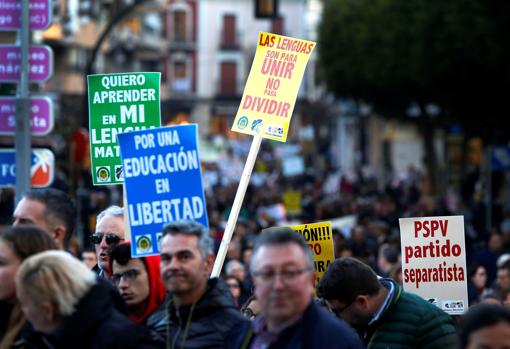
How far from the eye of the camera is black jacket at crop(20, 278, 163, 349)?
5.70 metres

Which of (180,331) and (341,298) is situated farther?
(341,298)

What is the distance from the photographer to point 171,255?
20.0 feet

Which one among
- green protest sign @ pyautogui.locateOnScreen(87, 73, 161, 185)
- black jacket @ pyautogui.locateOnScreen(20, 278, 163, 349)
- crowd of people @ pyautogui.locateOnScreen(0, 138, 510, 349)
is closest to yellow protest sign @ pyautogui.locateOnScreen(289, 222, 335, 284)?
crowd of people @ pyautogui.locateOnScreen(0, 138, 510, 349)

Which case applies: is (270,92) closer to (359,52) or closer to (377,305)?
(377,305)

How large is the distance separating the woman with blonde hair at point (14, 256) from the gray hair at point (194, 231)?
58cm

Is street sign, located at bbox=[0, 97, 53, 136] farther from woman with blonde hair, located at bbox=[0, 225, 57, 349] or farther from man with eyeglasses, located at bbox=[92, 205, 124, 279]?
woman with blonde hair, located at bbox=[0, 225, 57, 349]

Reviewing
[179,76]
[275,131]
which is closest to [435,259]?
[275,131]

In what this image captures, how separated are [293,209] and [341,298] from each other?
24911 mm

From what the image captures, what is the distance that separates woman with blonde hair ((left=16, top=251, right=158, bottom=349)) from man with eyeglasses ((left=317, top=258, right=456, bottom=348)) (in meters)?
1.69

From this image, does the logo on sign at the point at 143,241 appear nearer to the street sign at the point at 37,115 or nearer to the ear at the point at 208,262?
the ear at the point at 208,262

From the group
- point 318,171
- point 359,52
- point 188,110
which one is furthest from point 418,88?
point 188,110

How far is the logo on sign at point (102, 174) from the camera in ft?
29.3

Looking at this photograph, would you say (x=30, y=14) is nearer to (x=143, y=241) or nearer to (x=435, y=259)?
(x=435, y=259)

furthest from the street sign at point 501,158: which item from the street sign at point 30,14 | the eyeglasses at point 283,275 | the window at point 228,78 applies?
the window at point 228,78
